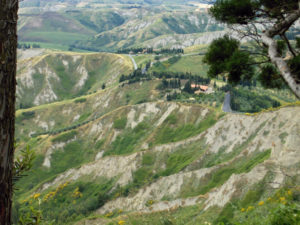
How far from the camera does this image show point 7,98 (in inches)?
223

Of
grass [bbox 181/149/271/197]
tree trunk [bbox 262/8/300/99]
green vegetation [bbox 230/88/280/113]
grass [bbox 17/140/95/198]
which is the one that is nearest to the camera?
tree trunk [bbox 262/8/300/99]

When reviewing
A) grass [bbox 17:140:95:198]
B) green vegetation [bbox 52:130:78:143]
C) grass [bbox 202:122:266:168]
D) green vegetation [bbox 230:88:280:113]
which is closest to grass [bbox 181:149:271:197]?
grass [bbox 202:122:266:168]

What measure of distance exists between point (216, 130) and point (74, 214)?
45.9m

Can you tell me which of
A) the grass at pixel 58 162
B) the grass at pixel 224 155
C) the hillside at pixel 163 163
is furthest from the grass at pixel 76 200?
the grass at pixel 224 155

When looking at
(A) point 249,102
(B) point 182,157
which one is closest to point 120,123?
(B) point 182,157

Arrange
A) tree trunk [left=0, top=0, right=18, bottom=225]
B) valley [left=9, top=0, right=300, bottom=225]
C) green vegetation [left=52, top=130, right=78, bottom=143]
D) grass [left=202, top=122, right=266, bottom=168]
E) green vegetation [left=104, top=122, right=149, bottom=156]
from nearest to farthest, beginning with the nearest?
tree trunk [left=0, top=0, right=18, bottom=225] → valley [left=9, top=0, right=300, bottom=225] → grass [left=202, top=122, right=266, bottom=168] → green vegetation [left=104, top=122, right=149, bottom=156] → green vegetation [left=52, top=130, right=78, bottom=143]

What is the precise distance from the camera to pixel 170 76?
6668 inches

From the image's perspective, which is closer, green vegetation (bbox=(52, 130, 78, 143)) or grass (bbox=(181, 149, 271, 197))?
grass (bbox=(181, 149, 271, 197))

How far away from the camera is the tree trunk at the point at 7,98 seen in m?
5.57

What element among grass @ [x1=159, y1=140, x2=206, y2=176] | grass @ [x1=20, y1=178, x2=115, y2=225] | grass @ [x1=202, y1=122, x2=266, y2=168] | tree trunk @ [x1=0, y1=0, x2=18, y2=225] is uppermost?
tree trunk @ [x1=0, y1=0, x2=18, y2=225]

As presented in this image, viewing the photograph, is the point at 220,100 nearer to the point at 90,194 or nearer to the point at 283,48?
the point at 90,194

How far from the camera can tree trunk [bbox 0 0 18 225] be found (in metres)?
5.57

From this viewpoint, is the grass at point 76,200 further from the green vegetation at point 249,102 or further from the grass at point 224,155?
the green vegetation at point 249,102

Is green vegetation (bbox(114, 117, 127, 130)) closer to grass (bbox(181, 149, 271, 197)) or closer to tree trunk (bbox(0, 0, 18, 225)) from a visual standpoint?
grass (bbox(181, 149, 271, 197))
